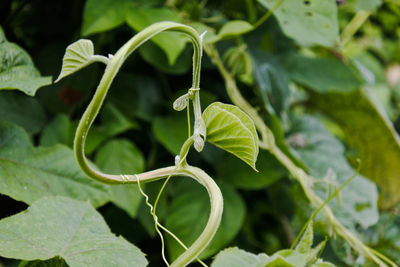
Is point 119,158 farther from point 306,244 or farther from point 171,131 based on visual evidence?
point 306,244

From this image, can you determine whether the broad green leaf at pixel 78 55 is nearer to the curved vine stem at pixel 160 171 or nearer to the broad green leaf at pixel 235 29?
the curved vine stem at pixel 160 171

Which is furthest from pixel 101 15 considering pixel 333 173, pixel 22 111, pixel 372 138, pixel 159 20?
pixel 372 138

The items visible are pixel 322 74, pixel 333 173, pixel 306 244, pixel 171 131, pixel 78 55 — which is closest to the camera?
pixel 78 55

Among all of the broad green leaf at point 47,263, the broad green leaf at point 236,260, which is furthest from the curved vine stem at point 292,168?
the broad green leaf at point 47,263

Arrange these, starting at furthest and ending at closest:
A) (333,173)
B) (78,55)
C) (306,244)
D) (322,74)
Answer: (322,74) → (333,173) → (306,244) → (78,55)

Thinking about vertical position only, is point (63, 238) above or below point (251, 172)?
above

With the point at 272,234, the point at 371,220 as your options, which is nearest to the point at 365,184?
the point at 371,220

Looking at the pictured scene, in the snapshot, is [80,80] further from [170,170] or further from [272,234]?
[272,234]
